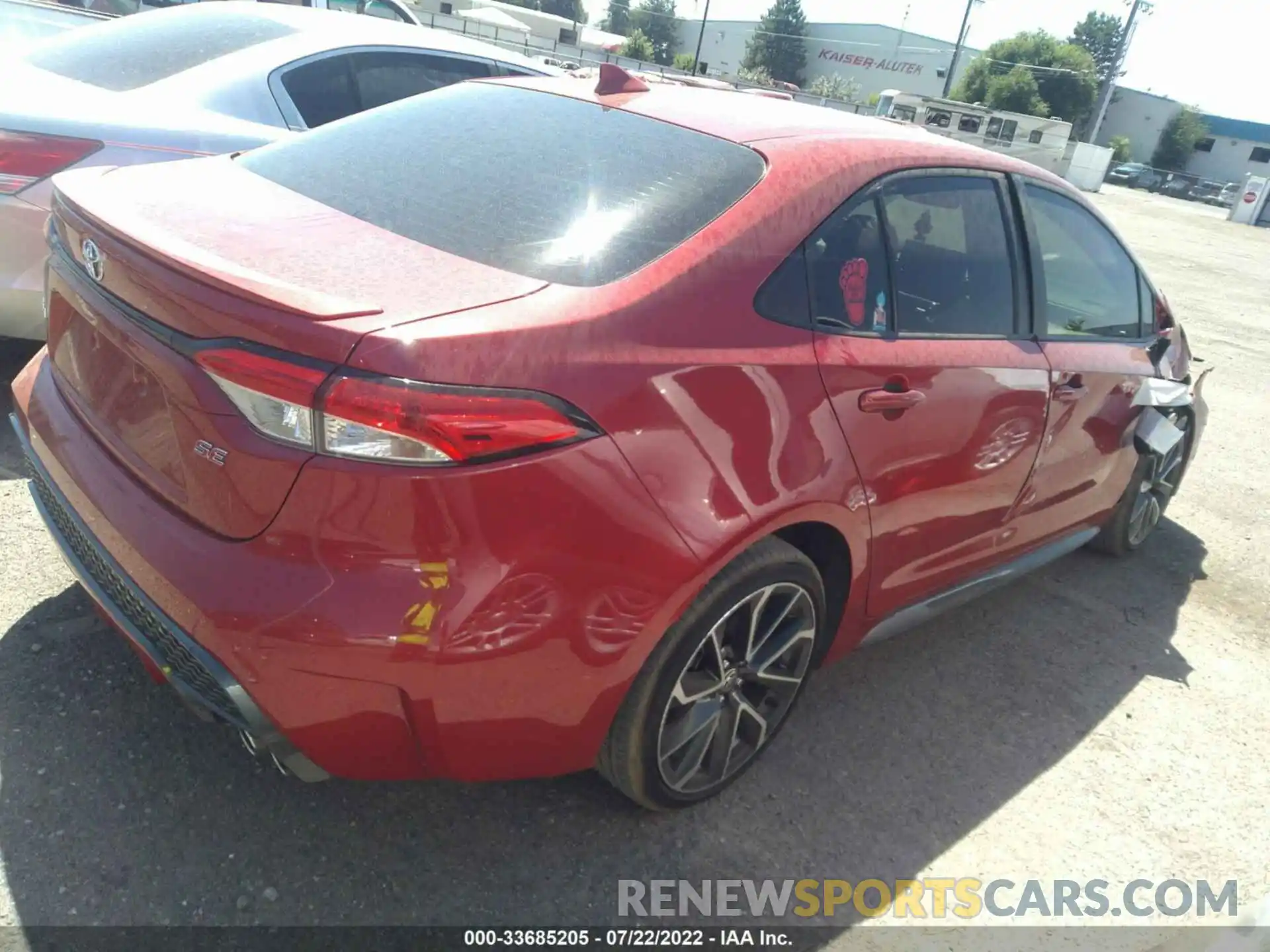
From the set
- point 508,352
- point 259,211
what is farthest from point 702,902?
point 259,211

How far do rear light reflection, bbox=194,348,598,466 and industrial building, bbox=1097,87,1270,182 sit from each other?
84.5 metres

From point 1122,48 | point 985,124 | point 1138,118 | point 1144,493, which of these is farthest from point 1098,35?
point 1144,493

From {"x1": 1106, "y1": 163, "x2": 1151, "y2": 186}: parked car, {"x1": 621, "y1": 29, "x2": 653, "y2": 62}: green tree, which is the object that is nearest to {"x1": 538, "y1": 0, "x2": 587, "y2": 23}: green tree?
{"x1": 621, "y1": 29, "x2": 653, "y2": 62}: green tree

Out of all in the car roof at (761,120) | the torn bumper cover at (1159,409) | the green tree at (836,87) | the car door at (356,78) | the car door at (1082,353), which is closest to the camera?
the car roof at (761,120)

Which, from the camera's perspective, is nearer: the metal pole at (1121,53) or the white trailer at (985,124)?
the white trailer at (985,124)

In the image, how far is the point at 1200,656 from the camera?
12.3 ft

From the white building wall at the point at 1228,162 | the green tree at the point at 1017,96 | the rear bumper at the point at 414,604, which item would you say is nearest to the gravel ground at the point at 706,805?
the rear bumper at the point at 414,604

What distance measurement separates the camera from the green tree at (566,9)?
10244 centimetres

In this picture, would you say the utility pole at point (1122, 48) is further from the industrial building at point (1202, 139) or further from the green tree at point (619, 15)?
the green tree at point (619, 15)

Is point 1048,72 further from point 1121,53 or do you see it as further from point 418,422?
point 418,422

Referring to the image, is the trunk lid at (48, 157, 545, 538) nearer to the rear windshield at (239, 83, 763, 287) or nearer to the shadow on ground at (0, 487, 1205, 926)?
the rear windshield at (239, 83, 763, 287)

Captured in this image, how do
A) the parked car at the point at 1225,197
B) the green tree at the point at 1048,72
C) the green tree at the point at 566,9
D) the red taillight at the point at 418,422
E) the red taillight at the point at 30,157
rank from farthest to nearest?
1. the green tree at the point at 566,9
2. the green tree at the point at 1048,72
3. the parked car at the point at 1225,197
4. the red taillight at the point at 30,157
5. the red taillight at the point at 418,422

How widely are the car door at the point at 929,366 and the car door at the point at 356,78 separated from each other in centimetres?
238

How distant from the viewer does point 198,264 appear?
1.84 m
